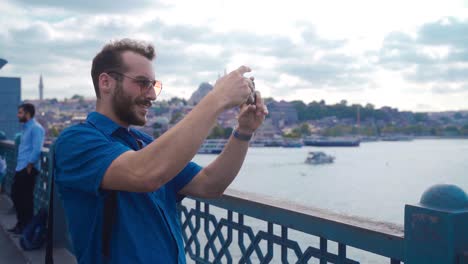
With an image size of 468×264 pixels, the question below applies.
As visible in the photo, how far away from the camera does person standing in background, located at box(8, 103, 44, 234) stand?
6.21m

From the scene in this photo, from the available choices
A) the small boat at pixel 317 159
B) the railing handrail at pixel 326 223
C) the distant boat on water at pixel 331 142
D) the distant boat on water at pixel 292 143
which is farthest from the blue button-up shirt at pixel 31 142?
the distant boat on water at pixel 331 142

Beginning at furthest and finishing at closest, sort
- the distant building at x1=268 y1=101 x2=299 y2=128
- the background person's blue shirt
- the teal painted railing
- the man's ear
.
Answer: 1. the distant building at x1=268 y1=101 x2=299 y2=128
2. the man's ear
3. the teal painted railing
4. the background person's blue shirt

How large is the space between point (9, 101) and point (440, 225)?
12.7 m

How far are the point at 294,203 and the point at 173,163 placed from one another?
1284 millimetres

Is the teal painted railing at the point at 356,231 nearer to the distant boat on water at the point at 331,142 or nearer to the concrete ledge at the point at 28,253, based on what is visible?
the concrete ledge at the point at 28,253

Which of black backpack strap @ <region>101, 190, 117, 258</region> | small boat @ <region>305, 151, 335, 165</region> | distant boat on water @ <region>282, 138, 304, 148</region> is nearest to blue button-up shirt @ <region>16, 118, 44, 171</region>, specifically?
black backpack strap @ <region>101, 190, 117, 258</region>

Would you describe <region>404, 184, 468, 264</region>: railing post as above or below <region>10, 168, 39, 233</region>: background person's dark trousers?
above

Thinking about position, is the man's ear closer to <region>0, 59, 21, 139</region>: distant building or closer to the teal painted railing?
the teal painted railing

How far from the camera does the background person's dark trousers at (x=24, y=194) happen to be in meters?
6.52

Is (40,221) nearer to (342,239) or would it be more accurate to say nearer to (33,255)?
(33,255)

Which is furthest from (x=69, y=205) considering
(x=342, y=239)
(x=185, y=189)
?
(x=342, y=239)

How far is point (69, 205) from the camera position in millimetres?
1684

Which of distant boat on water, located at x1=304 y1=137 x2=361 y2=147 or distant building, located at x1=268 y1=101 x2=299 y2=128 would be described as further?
distant boat on water, located at x1=304 y1=137 x2=361 y2=147

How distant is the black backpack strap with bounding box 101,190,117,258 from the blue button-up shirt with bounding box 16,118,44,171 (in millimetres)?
4915
